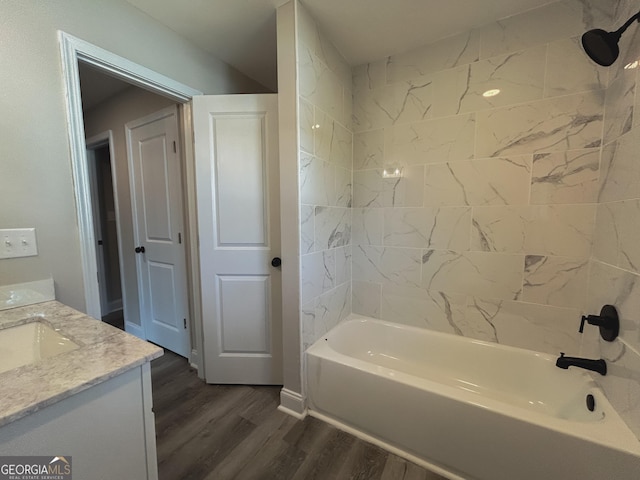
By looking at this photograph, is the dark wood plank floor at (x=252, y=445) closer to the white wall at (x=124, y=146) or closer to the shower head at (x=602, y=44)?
the white wall at (x=124, y=146)

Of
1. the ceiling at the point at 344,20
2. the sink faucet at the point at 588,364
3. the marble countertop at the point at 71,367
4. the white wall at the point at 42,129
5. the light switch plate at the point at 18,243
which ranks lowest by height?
the sink faucet at the point at 588,364

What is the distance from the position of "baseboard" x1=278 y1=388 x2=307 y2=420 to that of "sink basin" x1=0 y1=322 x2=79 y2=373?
121cm

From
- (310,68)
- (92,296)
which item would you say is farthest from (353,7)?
(92,296)

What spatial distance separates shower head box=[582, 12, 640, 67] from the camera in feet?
3.57

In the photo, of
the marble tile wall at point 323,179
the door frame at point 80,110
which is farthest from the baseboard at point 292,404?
the door frame at point 80,110

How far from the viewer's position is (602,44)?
1.11 meters

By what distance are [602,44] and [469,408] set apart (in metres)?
1.66

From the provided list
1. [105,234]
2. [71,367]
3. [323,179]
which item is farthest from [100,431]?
[105,234]

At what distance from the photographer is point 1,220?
105 cm

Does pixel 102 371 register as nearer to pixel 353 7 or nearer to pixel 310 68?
pixel 310 68

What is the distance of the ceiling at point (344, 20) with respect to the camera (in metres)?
1.44

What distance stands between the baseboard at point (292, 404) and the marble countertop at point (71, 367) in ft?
3.80

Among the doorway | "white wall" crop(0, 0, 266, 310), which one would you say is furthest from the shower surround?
the doorway

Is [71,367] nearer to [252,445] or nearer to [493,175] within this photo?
[252,445]
